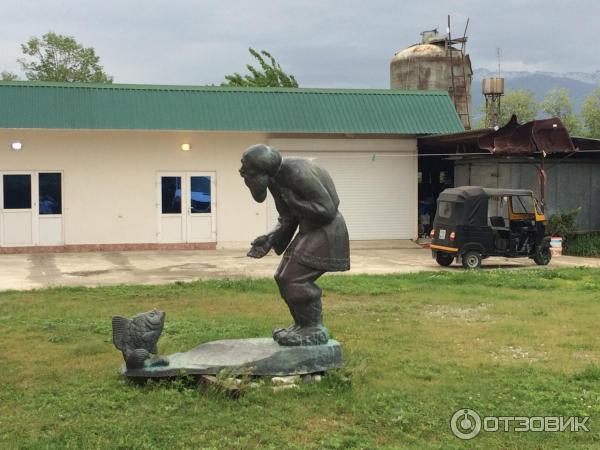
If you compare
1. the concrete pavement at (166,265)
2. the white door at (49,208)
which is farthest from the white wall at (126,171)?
the concrete pavement at (166,265)

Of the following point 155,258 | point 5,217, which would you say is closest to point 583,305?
point 155,258

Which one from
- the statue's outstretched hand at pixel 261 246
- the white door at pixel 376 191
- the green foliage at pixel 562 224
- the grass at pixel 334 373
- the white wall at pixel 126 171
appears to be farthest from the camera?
the white door at pixel 376 191

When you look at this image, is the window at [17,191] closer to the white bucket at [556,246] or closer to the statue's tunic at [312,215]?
the white bucket at [556,246]

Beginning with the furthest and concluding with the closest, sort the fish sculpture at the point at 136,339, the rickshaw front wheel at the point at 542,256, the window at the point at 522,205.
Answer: the window at the point at 522,205 < the rickshaw front wheel at the point at 542,256 < the fish sculpture at the point at 136,339

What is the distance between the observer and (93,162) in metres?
18.7

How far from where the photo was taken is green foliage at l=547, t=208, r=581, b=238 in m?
17.9

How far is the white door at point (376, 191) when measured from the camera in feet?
66.1

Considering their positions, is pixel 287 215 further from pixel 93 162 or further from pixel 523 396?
pixel 93 162

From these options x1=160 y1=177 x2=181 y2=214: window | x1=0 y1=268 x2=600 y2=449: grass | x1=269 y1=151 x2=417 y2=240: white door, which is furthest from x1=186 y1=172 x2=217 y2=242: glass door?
x1=0 y1=268 x2=600 y2=449: grass

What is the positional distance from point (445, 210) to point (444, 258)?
107cm

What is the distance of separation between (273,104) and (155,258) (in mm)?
5652

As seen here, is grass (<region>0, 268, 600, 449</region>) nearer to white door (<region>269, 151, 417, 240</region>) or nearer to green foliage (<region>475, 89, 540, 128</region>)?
white door (<region>269, 151, 417, 240</region>)

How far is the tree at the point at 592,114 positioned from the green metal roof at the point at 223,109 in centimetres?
4243

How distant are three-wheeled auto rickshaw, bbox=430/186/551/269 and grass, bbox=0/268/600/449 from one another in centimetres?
336
